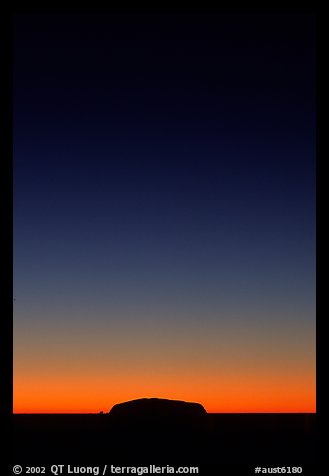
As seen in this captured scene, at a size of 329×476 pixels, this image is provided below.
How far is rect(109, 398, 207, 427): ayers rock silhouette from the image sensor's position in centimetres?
4831

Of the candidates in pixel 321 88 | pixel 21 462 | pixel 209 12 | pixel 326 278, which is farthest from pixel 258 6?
pixel 21 462

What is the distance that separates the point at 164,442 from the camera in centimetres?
5312

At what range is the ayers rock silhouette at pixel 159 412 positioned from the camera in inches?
1902

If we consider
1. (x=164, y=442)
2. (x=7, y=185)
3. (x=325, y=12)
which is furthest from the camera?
(x=164, y=442)

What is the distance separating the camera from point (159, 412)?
56.4 metres

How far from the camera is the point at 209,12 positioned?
221 centimetres

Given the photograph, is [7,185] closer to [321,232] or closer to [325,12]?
[321,232]

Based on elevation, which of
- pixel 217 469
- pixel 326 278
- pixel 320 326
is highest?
pixel 326 278

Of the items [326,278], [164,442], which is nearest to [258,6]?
[326,278]

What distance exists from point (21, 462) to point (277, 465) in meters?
0.85

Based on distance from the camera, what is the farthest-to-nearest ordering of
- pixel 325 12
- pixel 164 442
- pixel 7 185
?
pixel 164 442 < pixel 325 12 < pixel 7 185

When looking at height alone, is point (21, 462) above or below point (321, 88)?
below

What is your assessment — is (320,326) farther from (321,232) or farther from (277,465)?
(277,465)

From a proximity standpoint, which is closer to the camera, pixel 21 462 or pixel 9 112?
pixel 9 112
